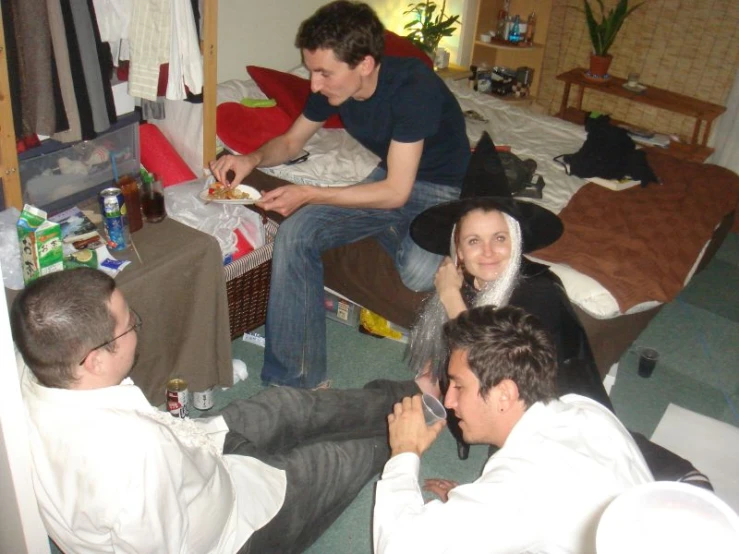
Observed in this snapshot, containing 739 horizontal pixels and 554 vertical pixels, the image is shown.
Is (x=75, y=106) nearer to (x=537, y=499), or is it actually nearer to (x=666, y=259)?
(x=537, y=499)

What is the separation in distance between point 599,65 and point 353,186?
9.13 ft

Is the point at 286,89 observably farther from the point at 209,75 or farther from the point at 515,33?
the point at 515,33

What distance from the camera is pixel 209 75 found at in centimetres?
270

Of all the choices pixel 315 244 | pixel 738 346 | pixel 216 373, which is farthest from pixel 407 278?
pixel 738 346

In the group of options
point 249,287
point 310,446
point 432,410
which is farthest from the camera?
point 249,287

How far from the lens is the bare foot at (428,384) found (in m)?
2.24

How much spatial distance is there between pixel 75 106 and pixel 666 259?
2.18 meters

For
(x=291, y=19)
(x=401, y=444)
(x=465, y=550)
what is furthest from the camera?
(x=291, y=19)

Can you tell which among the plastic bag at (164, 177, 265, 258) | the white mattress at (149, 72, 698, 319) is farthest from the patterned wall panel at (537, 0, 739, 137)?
the plastic bag at (164, 177, 265, 258)

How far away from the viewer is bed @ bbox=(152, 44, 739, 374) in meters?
2.49

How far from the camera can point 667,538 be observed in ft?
1.94

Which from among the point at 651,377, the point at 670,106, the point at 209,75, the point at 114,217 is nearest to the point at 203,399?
the point at 114,217

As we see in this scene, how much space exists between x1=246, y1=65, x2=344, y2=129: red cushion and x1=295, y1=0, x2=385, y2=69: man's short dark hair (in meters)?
0.89

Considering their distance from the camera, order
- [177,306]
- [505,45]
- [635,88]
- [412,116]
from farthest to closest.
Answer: [505,45] → [635,88] → [412,116] → [177,306]
